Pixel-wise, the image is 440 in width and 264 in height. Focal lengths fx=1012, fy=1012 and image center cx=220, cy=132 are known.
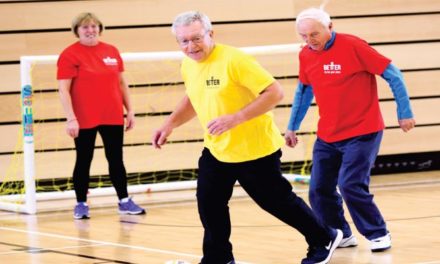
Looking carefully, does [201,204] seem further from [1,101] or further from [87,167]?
[1,101]

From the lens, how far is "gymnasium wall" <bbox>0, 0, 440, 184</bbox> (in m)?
9.61

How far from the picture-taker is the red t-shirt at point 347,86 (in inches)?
218

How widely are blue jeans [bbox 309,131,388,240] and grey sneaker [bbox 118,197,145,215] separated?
2490 mm

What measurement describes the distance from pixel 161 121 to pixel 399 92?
485cm

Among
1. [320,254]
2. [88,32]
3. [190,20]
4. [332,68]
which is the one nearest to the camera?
[190,20]

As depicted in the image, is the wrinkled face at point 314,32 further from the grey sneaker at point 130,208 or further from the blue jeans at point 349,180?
the grey sneaker at point 130,208

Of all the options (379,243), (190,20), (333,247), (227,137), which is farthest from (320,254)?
(190,20)

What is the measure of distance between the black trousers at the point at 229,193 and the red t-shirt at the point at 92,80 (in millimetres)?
2873

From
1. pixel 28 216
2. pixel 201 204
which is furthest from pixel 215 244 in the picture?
pixel 28 216

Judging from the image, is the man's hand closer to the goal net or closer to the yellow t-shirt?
the yellow t-shirt

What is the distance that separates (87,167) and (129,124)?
48 cm

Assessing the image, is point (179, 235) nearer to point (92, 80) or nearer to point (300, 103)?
point (300, 103)

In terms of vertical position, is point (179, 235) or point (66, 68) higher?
point (66, 68)

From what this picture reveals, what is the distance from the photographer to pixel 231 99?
476cm
